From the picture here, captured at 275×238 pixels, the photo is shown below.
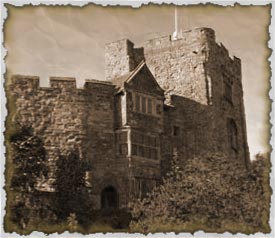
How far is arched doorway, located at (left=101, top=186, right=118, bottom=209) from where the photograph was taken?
31.8m

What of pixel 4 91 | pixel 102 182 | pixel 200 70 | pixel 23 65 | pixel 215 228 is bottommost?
pixel 215 228

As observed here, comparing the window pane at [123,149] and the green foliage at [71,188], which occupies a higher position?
the window pane at [123,149]

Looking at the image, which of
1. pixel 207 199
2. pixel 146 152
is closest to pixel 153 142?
pixel 146 152

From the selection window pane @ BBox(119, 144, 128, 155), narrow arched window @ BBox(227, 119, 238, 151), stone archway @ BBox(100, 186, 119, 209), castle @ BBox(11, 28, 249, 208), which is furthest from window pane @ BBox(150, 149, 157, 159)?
narrow arched window @ BBox(227, 119, 238, 151)

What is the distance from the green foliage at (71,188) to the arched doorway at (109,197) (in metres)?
1.35

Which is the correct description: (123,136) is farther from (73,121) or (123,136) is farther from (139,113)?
(73,121)

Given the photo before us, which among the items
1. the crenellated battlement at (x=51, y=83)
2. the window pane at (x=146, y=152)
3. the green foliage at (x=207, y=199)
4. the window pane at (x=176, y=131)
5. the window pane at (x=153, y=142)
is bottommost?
the green foliage at (x=207, y=199)

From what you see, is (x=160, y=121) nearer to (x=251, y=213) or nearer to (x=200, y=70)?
(x=200, y=70)

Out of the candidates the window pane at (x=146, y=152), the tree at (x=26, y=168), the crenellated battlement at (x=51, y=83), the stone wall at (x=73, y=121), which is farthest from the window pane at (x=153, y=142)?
the tree at (x=26, y=168)

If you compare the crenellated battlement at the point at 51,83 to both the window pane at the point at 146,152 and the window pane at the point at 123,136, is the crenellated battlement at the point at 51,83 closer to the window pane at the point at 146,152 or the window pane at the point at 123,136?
the window pane at the point at 123,136

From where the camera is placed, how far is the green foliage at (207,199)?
27.0 m

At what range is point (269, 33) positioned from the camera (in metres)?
26.7

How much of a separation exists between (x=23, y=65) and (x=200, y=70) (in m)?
12.1

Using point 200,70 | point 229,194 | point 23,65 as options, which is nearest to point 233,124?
point 200,70
